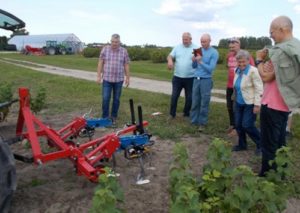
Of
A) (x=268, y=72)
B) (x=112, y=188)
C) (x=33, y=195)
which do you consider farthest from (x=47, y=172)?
(x=268, y=72)

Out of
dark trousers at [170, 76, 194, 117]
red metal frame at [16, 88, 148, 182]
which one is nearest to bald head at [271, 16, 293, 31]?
red metal frame at [16, 88, 148, 182]

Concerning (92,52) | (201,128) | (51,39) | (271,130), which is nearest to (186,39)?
(201,128)

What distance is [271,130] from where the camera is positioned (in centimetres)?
465

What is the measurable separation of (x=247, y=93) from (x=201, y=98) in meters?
1.72

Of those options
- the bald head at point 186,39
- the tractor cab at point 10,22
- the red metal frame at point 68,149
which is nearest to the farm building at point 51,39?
the bald head at point 186,39

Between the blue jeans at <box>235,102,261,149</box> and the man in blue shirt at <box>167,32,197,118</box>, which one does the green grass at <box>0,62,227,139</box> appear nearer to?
the man in blue shirt at <box>167,32,197,118</box>

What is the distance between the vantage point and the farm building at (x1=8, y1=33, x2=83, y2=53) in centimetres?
5688

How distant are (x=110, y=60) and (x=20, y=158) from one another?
3.87 metres

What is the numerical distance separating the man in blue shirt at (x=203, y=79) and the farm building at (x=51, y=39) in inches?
1945

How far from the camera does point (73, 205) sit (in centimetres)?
421

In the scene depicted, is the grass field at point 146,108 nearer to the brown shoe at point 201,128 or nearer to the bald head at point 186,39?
the brown shoe at point 201,128

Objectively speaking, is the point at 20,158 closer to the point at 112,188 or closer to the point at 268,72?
the point at 112,188

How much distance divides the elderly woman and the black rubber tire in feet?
10.9

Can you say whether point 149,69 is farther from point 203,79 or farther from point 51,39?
point 51,39
